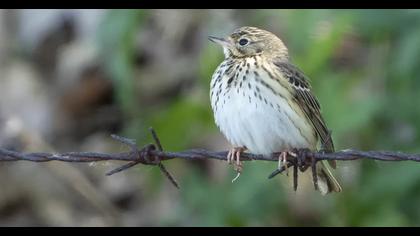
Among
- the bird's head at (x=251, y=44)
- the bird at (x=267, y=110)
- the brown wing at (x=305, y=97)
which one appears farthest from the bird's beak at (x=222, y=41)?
the brown wing at (x=305, y=97)

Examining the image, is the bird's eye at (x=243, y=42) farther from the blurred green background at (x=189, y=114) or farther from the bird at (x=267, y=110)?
the blurred green background at (x=189, y=114)

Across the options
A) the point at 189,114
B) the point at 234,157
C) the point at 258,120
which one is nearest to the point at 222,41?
the point at 258,120

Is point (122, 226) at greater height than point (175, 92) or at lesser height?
lesser

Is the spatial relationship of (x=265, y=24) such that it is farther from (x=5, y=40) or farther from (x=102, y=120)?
(x=5, y=40)

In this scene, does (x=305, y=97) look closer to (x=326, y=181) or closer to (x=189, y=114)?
(x=326, y=181)

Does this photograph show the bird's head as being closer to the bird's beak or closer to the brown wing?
the bird's beak

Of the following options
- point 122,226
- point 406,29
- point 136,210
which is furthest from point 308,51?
point 136,210
